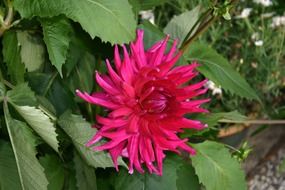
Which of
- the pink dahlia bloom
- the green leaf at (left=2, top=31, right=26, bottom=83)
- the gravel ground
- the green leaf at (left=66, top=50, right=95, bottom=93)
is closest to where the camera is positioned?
the pink dahlia bloom

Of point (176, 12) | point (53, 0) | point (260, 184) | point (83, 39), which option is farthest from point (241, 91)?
point (260, 184)

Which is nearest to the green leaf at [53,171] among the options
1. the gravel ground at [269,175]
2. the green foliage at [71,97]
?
the green foliage at [71,97]

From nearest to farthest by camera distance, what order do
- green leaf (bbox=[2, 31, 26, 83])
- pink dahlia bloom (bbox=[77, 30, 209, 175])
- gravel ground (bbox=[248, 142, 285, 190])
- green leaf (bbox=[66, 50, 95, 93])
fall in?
pink dahlia bloom (bbox=[77, 30, 209, 175]) < green leaf (bbox=[2, 31, 26, 83]) < green leaf (bbox=[66, 50, 95, 93]) < gravel ground (bbox=[248, 142, 285, 190])

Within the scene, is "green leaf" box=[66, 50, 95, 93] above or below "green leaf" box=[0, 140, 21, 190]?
above

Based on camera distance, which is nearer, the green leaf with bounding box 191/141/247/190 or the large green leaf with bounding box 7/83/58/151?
the large green leaf with bounding box 7/83/58/151

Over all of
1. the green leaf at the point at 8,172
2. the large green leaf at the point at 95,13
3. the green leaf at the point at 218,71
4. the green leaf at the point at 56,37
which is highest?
the large green leaf at the point at 95,13

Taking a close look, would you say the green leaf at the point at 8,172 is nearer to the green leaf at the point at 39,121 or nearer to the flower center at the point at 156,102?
the green leaf at the point at 39,121

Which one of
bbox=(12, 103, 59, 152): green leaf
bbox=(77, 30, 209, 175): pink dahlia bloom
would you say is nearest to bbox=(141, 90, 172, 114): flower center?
Answer: bbox=(77, 30, 209, 175): pink dahlia bloom

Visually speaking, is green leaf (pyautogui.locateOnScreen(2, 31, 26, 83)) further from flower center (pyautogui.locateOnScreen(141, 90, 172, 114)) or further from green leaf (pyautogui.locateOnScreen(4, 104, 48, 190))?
flower center (pyautogui.locateOnScreen(141, 90, 172, 114))
